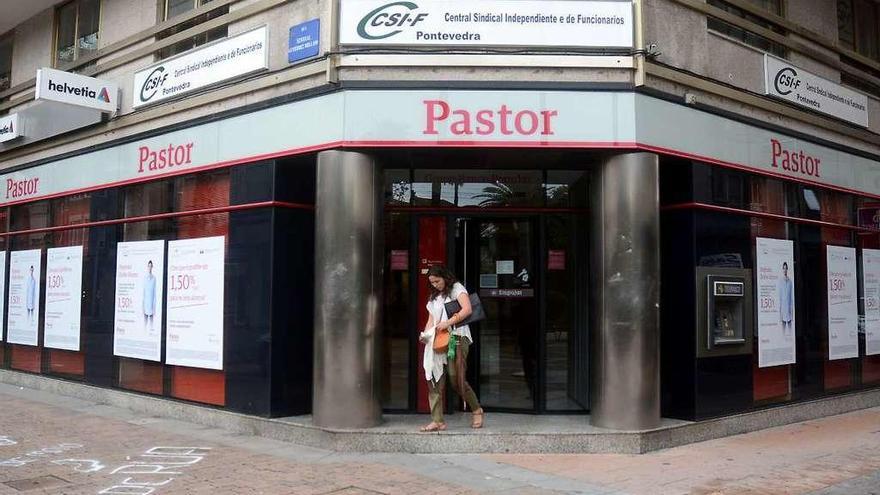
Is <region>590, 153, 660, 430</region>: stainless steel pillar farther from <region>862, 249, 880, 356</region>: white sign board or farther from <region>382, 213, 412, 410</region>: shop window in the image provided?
<region>862, 249, 880, 356</region>: white sign board

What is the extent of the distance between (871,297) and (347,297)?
27.7 feet

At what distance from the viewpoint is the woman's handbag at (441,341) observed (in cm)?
782

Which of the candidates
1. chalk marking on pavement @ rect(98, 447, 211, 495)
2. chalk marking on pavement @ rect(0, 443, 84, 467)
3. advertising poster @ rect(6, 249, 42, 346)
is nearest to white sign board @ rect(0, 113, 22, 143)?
advertising poster @ rect(6, 249, 42, 346)

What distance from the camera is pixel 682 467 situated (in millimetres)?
7039

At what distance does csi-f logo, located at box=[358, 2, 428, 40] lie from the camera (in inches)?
317

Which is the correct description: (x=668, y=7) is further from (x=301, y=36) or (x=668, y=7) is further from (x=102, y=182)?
(x=102, y=182)

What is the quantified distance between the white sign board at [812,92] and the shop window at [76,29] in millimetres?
10261

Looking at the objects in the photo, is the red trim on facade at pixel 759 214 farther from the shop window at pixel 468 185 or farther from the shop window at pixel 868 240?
the shop window at pixel 468 185

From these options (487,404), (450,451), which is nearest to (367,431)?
(450,451)

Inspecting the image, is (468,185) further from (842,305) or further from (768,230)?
(842,305)

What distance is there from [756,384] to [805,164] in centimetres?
324

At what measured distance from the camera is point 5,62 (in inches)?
579

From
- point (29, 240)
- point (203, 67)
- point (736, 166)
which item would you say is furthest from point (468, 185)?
point (29, 240)

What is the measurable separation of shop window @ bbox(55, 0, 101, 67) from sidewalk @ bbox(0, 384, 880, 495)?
6504mm
